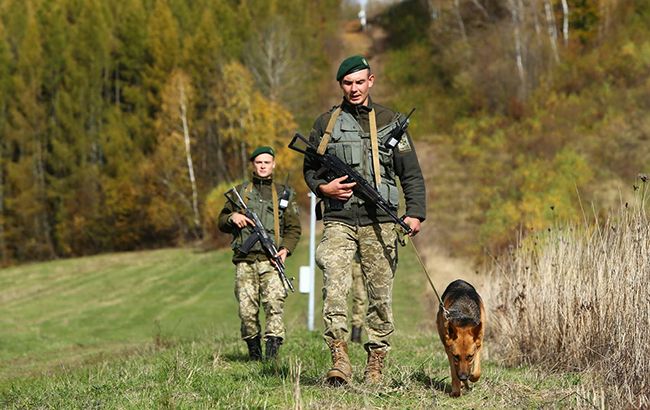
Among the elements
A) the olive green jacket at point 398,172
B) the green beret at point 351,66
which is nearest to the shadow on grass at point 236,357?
the olive green jacket at point 398,172

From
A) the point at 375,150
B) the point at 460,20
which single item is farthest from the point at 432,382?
the point at 460,20

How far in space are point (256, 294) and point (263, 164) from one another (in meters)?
1.28

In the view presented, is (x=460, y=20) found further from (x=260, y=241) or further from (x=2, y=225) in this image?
(x=260, y=241)

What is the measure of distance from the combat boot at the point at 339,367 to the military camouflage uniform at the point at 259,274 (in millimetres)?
2321

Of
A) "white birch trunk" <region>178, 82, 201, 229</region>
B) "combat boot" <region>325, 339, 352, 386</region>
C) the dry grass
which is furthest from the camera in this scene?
"white birch trunk" <region>178, 82, 201, 229</region>

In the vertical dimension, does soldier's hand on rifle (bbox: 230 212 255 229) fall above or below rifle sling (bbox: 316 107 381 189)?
below

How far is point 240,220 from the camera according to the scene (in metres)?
8.21

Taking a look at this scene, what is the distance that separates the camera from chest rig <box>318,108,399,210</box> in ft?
19.9

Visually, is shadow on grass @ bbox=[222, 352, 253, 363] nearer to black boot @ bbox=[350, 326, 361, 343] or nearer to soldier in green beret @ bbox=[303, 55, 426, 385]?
black boot @ bbox=[350, 326, 361, 343]

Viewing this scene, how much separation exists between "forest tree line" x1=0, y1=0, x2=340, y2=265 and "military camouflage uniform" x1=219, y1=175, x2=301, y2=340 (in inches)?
1210

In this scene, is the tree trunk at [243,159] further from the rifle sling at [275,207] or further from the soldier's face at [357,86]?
the soldier's face at [357,86]

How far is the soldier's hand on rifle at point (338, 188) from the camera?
19.5 ft

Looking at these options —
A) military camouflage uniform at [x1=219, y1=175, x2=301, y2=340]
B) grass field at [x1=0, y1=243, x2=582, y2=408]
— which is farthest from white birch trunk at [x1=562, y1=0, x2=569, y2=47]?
military camouflage uniform at [x1=219, y1=175, x2=301, y2=340]

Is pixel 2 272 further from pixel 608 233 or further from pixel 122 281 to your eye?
pixel 608 233
